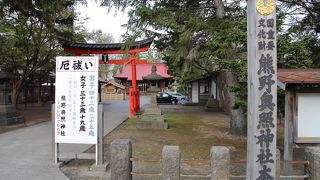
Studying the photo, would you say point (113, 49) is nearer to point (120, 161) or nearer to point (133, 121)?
point (133, 121)

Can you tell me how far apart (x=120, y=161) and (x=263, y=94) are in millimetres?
2470

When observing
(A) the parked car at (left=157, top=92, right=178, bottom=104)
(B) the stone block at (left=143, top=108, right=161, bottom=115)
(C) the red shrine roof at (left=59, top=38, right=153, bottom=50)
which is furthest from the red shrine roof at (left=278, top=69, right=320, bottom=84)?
(A) the parked car at (left=157, top=92, right=178, bottom=104)

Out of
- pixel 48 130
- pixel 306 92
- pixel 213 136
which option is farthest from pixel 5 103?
pixel 306 92

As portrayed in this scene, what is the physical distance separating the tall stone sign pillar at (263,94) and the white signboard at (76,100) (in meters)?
4.08

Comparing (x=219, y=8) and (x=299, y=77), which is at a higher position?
(x=219, y=8)

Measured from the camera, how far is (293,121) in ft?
24.3

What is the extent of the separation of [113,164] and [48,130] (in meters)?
→ 10.1

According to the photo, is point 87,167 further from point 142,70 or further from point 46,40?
point 142,70

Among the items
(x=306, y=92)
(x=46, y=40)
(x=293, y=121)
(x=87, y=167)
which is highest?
(x=46, y=40)

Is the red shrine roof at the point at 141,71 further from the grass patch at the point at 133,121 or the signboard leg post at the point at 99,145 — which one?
the signboard leg post at the point at 99,145

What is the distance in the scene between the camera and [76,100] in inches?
337

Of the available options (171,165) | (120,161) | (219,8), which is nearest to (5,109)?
(219,8)

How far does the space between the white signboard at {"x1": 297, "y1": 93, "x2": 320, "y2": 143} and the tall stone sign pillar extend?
7.31 ft

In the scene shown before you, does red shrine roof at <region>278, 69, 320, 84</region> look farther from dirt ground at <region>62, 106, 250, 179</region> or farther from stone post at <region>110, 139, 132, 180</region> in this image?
stone post at <region>110, 139, 132, 180</region>
